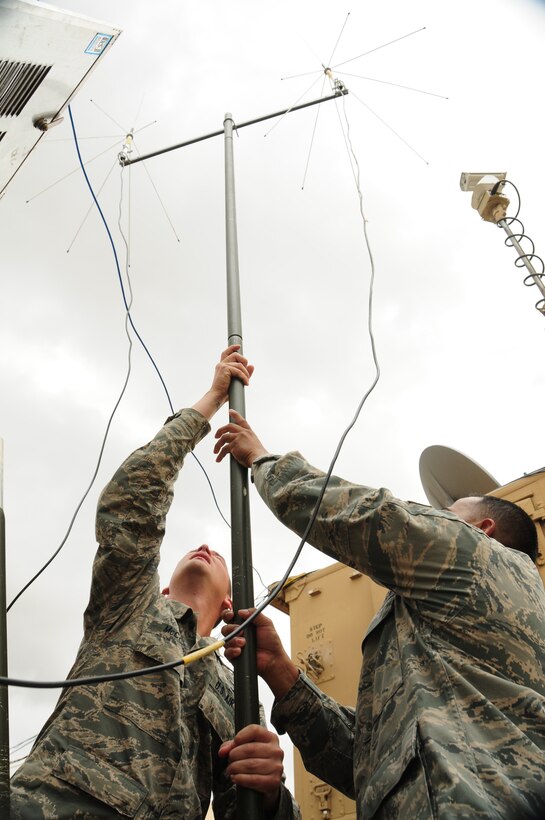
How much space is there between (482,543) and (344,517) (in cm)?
46

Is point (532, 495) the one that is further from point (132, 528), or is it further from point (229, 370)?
point (132, 528)

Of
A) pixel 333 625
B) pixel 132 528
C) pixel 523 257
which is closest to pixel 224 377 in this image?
pixel 132 528

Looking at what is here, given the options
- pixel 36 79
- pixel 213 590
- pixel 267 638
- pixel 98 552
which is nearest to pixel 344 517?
pixel 267 638

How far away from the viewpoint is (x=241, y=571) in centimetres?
235

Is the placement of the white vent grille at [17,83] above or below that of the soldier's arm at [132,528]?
above

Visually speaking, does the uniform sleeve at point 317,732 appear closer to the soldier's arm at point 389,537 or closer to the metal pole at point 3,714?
the soldier's arm at point 389,537

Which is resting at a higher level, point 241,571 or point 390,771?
point 241,571

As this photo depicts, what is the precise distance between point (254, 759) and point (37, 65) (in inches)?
101

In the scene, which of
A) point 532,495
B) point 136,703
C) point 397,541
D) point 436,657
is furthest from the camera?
point 532,495

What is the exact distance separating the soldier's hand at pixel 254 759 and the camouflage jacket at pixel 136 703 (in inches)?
14.1

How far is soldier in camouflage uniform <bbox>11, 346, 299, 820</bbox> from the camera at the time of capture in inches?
86.4

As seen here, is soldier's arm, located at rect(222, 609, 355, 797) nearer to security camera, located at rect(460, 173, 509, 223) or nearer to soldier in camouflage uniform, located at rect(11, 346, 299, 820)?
soldier in camouflage uniform, located at rect(11, 346, 299, 820)

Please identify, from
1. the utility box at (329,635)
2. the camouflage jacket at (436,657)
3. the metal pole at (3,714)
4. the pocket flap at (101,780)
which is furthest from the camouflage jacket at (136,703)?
the utility box at (329,635)

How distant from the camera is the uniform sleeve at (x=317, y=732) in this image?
266 centimetres
